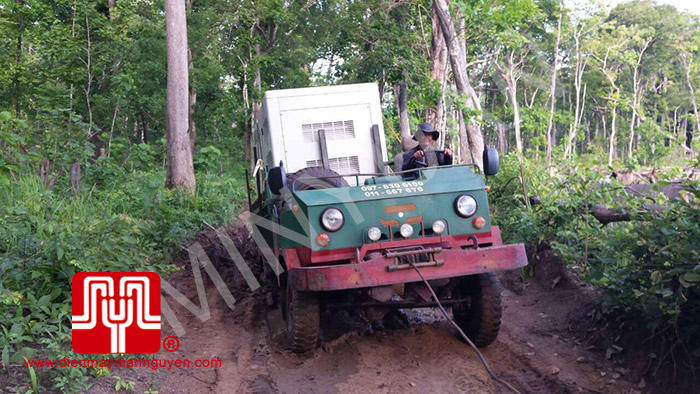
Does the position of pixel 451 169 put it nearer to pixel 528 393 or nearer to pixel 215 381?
pixel 528 393

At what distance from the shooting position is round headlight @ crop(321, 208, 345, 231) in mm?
Result: 5812

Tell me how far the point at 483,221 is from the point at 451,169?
61cm

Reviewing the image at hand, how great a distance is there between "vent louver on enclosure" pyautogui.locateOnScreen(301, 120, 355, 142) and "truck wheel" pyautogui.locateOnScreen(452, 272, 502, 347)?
8.52 ft

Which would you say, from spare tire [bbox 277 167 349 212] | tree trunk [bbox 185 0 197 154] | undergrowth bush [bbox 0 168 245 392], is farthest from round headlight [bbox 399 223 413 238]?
tree trunk [bbox 185 0 197 154]

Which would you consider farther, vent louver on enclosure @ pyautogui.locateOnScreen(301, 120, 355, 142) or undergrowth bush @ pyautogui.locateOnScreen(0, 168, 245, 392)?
vent louver on enclosure @ pyautogui.locateOnScreen(301, 120, 355, 142)

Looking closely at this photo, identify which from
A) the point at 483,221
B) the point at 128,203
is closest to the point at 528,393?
the point at 483,221

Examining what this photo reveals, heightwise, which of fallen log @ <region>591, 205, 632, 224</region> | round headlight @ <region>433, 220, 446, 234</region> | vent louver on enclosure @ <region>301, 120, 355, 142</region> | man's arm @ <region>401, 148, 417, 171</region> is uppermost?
vent louver on enclosure @ <region>301, 120, 355, 142</region>

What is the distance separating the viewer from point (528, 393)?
5.23m

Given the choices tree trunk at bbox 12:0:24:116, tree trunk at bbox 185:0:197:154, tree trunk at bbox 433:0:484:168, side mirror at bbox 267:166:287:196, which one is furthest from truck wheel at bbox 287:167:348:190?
tree trunk at bbox 185:0:197:154

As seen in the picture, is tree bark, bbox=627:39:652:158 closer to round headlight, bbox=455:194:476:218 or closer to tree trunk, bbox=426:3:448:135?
tree trunk, bbox=426:3:448:135

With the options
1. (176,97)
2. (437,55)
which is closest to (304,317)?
(176,97)

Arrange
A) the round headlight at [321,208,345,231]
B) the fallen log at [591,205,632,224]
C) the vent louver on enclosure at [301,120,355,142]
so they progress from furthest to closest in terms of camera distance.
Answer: the vent louver on enclosure at [301,120,355,142]
the fallen log at [591,205,632,224]
the round headlight at [321,208,345,231]

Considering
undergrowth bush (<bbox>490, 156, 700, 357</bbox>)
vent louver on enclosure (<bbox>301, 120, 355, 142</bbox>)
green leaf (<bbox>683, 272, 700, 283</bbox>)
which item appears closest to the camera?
green leaf (<bbox>683, 272, 700, 283</bbox>)

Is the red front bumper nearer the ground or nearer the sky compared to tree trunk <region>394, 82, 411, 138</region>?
nearer the ground
